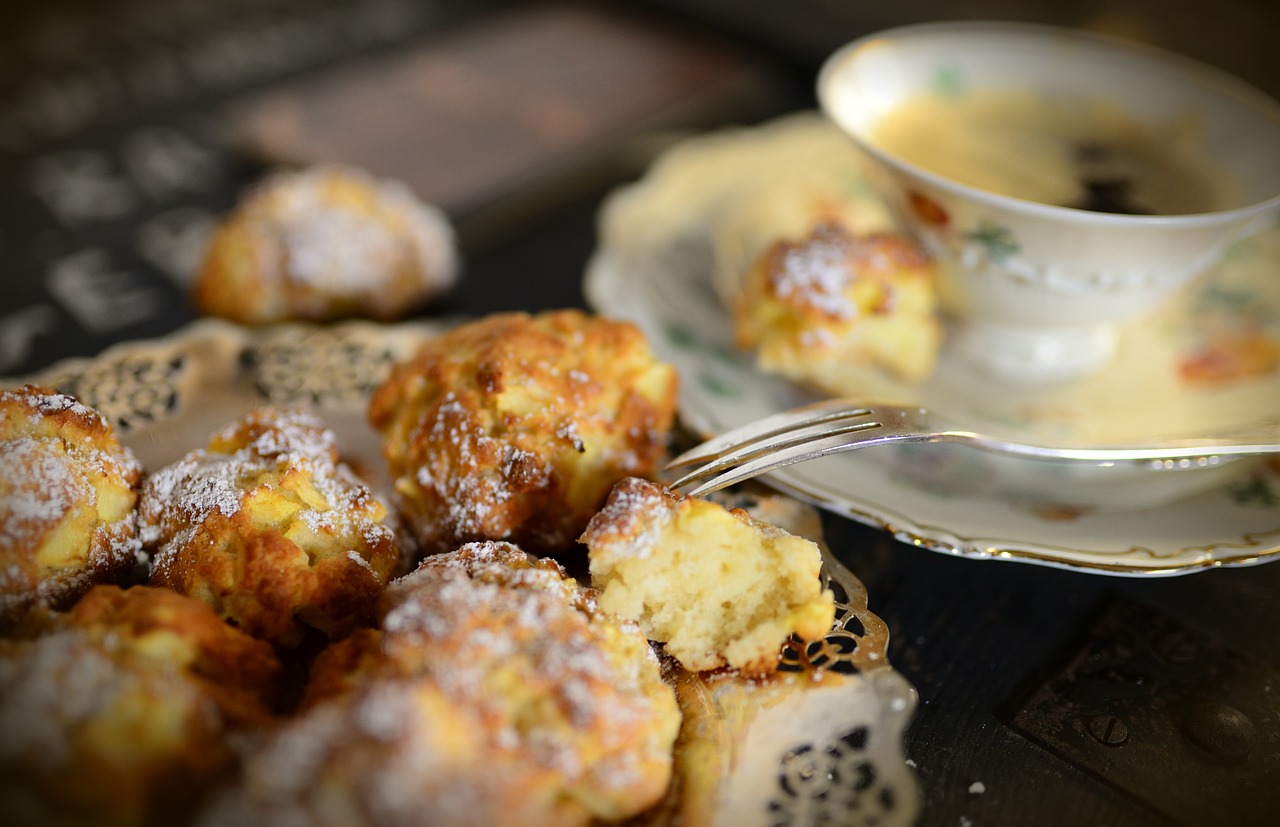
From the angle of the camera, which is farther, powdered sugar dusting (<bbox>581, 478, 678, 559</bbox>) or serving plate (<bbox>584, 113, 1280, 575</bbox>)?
serving plate (<bbox>584, 113, 1280, 575</bbox>)

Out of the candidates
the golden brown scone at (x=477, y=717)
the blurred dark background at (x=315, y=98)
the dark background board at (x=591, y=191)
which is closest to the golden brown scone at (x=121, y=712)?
the golden brown scone at (x=477, y=717)

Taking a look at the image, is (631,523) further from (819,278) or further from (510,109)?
(510,109)

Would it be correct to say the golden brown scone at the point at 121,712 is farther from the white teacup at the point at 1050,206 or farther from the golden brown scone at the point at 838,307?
the white teacup at the point at 1050,206

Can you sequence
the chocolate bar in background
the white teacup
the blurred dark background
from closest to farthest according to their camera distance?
the white teacup
the blurred dark background
the chocolate bar in background

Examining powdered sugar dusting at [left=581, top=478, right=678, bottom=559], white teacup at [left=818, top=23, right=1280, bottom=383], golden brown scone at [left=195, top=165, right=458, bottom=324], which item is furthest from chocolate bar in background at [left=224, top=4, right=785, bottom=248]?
powdered sugar dusting at [left=581, top=478, right=678, bottom=559]

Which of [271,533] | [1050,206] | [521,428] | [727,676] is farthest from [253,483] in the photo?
[1050,206]

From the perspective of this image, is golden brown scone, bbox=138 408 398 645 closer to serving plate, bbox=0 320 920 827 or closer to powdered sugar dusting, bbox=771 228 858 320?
serving plate, bbox=0 320 920 827

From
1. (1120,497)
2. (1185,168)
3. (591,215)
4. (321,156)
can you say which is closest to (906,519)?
(1120,497)

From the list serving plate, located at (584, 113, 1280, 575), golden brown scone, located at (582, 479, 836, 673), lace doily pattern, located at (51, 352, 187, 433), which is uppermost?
lace doily pattern, located at (51, 352, 187, 433)

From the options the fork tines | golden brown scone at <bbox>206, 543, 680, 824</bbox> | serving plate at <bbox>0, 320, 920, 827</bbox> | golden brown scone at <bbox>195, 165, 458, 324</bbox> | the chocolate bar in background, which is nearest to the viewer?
golden brown scone at <bbox>206, 543, 680, 824</bbox>
